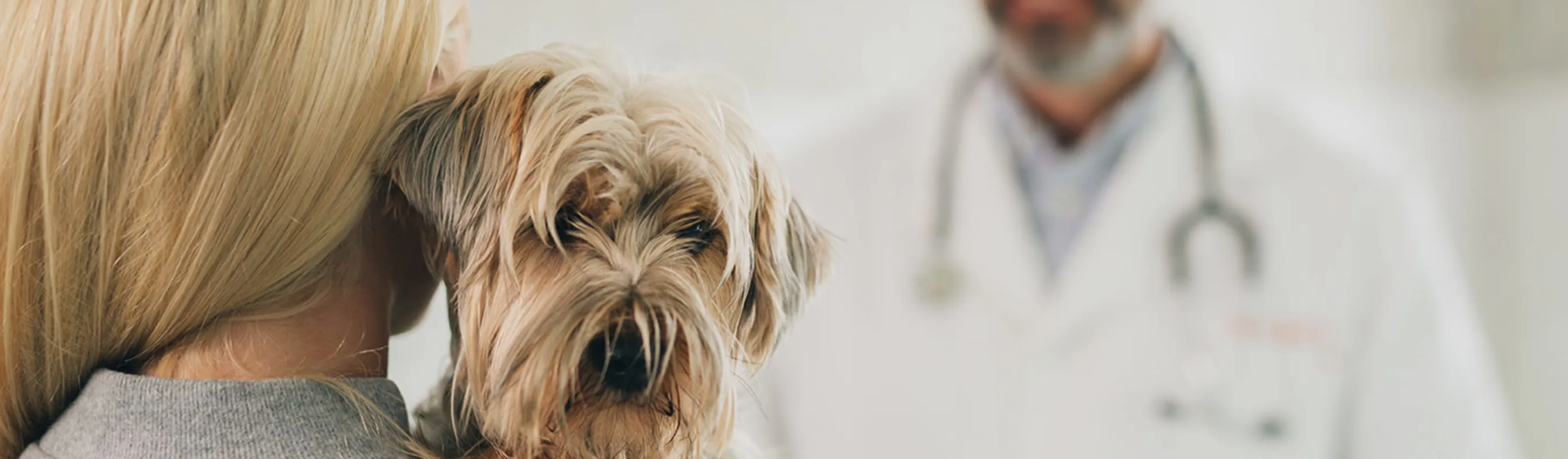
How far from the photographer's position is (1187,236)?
175 cm

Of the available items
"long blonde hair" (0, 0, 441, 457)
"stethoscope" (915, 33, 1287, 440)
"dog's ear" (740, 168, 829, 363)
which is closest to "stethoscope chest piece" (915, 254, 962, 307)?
"stethoscope" (915, 33, 1287, 440)

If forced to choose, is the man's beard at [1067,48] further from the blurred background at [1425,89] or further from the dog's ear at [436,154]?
the dog's ear at [436,154]

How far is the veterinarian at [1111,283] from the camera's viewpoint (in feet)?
5.61

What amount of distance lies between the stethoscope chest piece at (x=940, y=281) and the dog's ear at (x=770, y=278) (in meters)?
1.01

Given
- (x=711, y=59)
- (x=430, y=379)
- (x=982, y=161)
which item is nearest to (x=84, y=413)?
(x=430, y=379)

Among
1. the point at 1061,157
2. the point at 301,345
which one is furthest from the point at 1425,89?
the point at 301,345

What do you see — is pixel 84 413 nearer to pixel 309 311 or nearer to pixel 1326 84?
pixel 309 311

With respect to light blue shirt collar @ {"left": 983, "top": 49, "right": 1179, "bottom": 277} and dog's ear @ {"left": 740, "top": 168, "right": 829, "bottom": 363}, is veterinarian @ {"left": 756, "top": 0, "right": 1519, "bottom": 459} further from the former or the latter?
dog's ear @ {"left": 740, "top": 168, "right": 829, "bottom": 363}

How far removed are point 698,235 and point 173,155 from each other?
0.29m

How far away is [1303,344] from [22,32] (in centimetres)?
173

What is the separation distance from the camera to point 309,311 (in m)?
0.64

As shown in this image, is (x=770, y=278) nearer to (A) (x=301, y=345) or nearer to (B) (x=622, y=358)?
(B) (x=622, y=358)

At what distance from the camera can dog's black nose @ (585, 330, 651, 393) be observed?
593 mm

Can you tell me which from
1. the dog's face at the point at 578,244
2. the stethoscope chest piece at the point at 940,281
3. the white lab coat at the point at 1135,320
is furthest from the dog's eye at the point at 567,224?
the stethoscope chest piece at the point at 940,281
